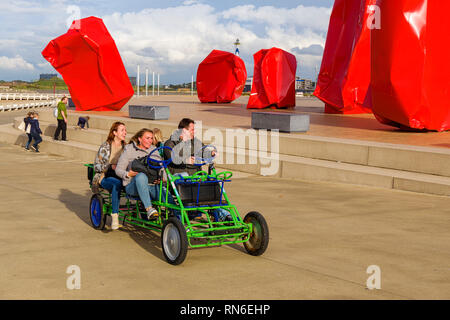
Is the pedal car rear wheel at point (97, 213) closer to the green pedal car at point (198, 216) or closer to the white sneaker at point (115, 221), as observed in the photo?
the white sneaker at point (115, 221)

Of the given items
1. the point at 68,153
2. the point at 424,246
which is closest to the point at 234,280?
the point at 424,246

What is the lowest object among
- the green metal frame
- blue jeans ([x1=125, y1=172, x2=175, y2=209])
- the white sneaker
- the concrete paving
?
the concrete paving

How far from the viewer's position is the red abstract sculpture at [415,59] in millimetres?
13906

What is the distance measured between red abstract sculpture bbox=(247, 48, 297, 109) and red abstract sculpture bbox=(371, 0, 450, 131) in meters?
12.8

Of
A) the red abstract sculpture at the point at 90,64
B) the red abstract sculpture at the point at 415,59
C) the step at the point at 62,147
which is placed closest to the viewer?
the red abstract sculpture at the point at 415,59

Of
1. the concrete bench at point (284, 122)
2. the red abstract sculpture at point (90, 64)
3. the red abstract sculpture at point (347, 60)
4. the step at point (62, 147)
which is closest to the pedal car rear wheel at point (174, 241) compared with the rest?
the concrete bench at point (284, 122)

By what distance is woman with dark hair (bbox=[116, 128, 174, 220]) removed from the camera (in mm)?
6438

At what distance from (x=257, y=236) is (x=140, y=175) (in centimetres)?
158

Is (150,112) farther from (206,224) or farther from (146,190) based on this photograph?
(206,224)

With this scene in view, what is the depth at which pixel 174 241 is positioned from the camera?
5.72m

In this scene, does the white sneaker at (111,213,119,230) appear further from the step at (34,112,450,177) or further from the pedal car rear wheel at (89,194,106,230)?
the step at (34,112,450,177)

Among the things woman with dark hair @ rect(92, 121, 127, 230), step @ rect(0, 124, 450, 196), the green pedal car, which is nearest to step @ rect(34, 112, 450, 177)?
step @ rect(0, 124, 450, 196)

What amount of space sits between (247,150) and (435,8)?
5958 millimetres

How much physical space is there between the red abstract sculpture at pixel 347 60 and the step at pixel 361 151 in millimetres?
8714
